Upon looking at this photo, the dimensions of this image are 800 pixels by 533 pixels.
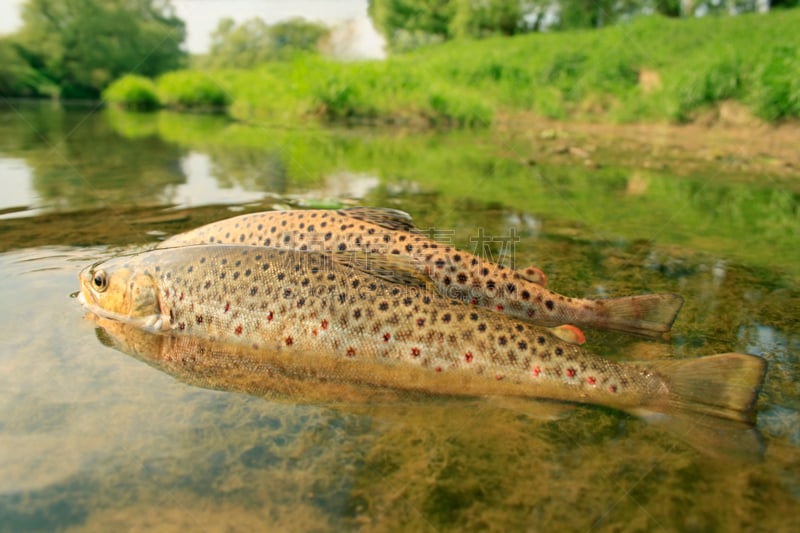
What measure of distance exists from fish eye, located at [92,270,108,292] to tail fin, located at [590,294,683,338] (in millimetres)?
3366

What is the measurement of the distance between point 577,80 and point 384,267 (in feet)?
82.6

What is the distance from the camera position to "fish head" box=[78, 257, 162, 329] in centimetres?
367

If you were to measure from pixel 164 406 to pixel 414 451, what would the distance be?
1.30 metres

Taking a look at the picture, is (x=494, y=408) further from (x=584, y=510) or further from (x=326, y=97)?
(x=326, y=97)

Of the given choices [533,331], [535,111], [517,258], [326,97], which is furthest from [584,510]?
[535,111]

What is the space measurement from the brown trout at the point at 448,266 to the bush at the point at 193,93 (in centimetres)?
3740

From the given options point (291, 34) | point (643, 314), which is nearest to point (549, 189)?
point (643, 314)

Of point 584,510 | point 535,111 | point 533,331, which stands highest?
point 535,111

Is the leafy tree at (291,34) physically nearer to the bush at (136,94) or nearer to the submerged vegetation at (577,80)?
the bush at (136,94)

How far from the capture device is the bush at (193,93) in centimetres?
3981

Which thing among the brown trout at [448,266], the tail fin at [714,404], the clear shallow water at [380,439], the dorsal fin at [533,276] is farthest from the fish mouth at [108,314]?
the tail fin at [714,404]

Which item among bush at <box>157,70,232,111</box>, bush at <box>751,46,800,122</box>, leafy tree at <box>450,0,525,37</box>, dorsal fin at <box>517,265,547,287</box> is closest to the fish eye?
dorsal fin at <box>517,265,547,287</box>

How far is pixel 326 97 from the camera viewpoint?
2347 cm

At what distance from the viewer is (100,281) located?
379 centimetres
